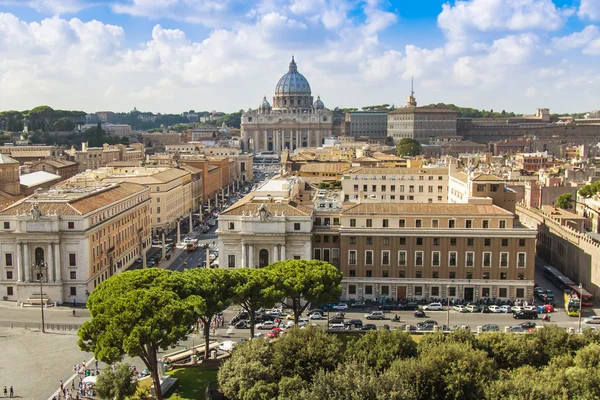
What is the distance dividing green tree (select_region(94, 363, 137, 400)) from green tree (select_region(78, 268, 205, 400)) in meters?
0.71

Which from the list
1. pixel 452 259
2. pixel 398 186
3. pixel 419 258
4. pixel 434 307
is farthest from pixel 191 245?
pixel 434 307

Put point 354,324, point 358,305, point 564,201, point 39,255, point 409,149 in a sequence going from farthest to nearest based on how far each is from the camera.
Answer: point 409,149, point 564,201, point 39,255, point 358,305, point 354,324

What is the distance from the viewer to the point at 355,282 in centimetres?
5331

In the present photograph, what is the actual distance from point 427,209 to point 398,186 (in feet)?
67.1

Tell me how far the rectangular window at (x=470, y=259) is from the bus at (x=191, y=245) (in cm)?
3052

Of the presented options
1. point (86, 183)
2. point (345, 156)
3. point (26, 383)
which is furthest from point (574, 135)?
point (26, 383)

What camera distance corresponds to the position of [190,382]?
1428 inches

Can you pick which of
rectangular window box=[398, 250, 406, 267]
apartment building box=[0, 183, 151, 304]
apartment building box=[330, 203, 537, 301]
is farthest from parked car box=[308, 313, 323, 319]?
apartment building box=[0, 183, 151, 304]

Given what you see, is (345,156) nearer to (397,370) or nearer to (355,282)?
(355,282)

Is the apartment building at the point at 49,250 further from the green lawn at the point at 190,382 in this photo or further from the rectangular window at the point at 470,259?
the rectangular window at the point at 470,259

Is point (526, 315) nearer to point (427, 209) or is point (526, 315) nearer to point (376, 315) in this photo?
point (376, 315)

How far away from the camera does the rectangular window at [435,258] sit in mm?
52969

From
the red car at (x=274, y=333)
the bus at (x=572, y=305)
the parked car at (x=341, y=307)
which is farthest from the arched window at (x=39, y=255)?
the bus at (x=572, y=305)

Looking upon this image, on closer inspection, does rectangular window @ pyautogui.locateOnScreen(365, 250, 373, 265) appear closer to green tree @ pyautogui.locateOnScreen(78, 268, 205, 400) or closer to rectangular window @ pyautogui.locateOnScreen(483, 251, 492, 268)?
rectangular window @ pyautogui.locateOnScreen(483, 251, 492, 268)
